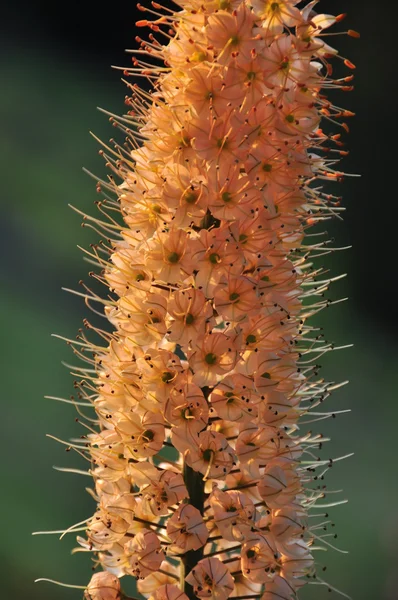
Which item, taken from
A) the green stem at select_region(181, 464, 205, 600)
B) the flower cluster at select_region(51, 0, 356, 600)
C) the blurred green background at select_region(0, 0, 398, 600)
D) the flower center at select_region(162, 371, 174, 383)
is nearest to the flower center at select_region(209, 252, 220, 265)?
the flower cluster at select_region(51, 0, 356, 600)

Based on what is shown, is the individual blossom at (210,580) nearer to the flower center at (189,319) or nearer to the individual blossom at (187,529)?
the individual blossom at (187,529)

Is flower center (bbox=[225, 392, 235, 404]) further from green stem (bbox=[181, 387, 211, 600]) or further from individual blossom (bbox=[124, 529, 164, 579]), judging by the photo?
individual blossom (bbox=[124, 529, 164, 579])

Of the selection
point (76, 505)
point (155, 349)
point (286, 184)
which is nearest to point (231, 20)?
point (286, 184)

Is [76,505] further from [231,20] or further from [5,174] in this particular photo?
[231,20]

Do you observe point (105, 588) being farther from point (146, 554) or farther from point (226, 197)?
point (226, 197)

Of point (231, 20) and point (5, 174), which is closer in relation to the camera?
point (231, 20)

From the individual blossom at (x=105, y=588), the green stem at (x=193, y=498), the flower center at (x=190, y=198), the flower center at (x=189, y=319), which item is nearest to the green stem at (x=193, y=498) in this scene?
the green stem at (x=193, y=498)

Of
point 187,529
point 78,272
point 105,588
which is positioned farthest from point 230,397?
point 78,272
